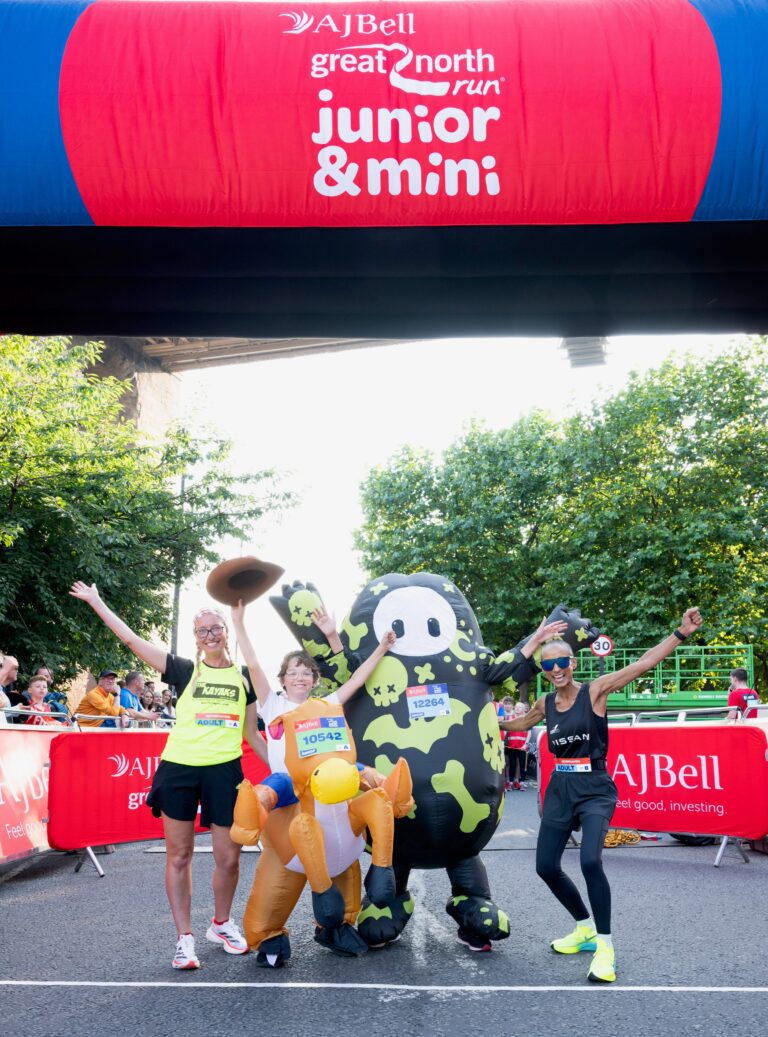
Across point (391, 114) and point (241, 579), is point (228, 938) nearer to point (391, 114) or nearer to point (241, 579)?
point (241, 579)

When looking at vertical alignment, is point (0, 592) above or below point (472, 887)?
above

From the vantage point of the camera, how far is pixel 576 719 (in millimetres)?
5656

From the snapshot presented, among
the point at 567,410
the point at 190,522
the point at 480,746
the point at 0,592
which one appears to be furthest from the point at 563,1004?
the point at 567,410

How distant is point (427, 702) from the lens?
5.79 metres

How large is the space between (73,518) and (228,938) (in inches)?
482

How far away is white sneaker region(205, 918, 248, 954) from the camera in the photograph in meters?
5.70


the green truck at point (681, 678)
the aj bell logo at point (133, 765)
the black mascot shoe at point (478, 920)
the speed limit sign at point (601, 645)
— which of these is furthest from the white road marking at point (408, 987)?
the green truck at point (681, 678)

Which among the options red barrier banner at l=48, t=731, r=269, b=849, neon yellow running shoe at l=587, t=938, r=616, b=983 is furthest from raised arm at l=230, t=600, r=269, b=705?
red barrier banner at l=48, t=731, r=269, b=849

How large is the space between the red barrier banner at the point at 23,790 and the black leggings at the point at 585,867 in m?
4.52

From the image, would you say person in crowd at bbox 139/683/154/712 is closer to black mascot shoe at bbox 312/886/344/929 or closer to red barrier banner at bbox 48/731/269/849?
red barrier banner at bbox 48/731/269/849

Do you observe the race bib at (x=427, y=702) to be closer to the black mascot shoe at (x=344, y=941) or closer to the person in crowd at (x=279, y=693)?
the person in crowd at (x=279, y=693)

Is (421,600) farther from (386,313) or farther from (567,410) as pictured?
(567,410)

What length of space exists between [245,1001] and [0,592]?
42.6 feet

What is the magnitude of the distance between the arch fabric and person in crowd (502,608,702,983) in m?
2.41
